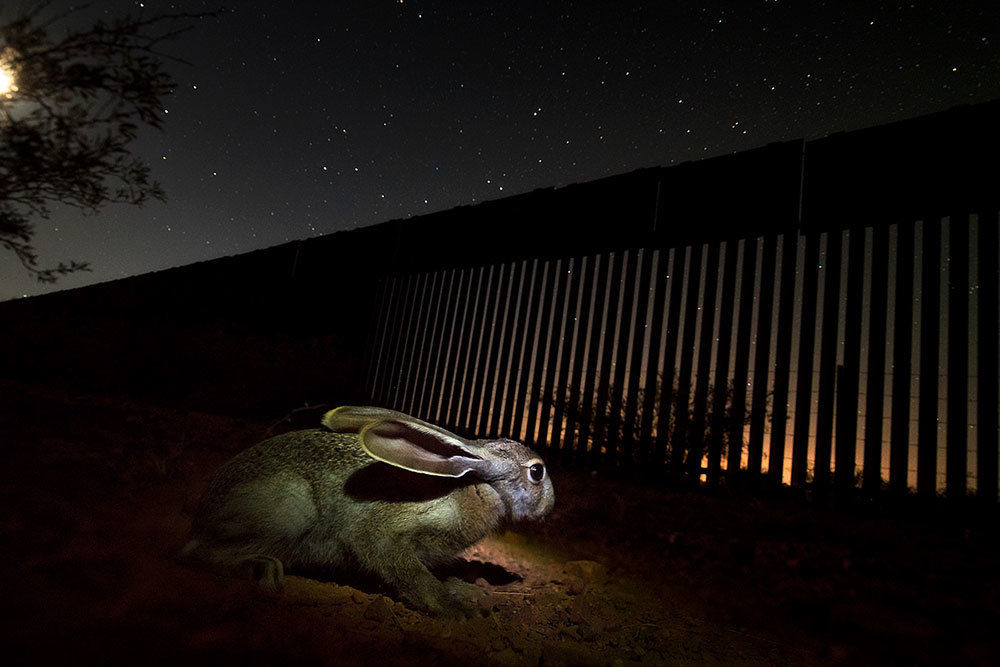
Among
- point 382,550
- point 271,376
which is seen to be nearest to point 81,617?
point 382,550

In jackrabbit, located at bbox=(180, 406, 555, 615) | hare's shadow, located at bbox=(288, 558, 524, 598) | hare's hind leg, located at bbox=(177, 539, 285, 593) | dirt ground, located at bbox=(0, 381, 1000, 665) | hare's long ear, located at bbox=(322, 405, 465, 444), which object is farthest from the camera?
hare's long ear, located at bbox=(322, 405, 465, 444)

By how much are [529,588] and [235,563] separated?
1653 millimetres

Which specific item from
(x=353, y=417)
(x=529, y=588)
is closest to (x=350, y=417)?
(x=353, y=417)

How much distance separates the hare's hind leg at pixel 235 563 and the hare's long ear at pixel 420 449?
2.23 ft

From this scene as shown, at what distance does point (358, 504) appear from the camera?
8.47 ft

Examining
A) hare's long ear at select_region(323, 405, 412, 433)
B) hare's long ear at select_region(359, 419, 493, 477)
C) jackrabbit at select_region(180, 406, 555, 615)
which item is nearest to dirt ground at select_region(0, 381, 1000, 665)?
jackrabbit at select_region(180, 406, 555, 615)

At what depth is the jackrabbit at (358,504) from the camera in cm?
231

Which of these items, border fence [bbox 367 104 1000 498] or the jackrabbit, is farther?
border fence [bbox 367 104 1000 498]

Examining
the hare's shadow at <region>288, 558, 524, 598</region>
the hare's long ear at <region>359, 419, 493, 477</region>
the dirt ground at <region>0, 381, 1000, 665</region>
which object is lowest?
the hare's shadow at <region>288, 558, 524, 598</region>

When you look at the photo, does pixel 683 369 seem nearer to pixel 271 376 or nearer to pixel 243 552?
pixel 243 552

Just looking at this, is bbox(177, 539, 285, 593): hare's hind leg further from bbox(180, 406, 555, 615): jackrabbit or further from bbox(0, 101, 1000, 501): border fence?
bbox(0, 101, 1000, 501): border fence

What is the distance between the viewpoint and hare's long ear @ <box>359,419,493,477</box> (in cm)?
236

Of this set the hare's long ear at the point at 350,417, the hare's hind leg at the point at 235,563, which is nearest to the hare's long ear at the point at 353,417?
Result: the hare's long ear at the point at 350,417

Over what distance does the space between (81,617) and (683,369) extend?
5.83 m
